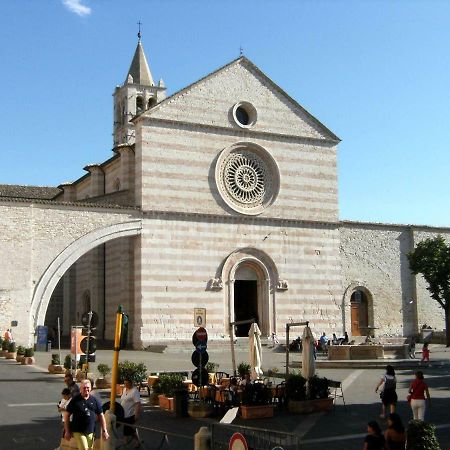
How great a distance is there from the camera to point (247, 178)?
1519 inches

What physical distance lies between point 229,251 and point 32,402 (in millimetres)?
20554

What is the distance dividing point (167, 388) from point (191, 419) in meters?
1.55

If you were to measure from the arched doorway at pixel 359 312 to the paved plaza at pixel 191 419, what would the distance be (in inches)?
610

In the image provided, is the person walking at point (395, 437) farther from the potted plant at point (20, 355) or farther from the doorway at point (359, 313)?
the doorway at point (359, 313)

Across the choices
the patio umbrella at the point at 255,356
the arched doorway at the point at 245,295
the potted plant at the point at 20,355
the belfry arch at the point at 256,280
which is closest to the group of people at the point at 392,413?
the patio umbrella at the point at 255,356

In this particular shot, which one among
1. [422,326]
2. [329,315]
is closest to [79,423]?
[329,315]

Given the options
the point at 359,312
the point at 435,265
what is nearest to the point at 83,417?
the point at 435,265

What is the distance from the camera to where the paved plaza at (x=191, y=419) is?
42.8ft

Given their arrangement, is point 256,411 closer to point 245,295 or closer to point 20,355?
point 20,355

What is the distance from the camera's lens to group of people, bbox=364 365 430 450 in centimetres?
871

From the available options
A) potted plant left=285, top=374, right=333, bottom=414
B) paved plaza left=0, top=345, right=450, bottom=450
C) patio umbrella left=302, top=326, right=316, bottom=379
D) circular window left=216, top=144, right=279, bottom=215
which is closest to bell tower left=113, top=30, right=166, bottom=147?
circular window left=216, top=144, right=279, bottom=215

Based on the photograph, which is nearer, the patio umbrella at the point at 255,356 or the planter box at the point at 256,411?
the planter box at the point at 256,411

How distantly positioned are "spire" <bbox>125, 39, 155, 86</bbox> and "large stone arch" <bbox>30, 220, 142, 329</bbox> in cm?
2639

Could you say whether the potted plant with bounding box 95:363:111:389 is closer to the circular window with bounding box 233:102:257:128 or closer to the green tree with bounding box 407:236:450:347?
the circular window with bounding box 233:102:257:128
